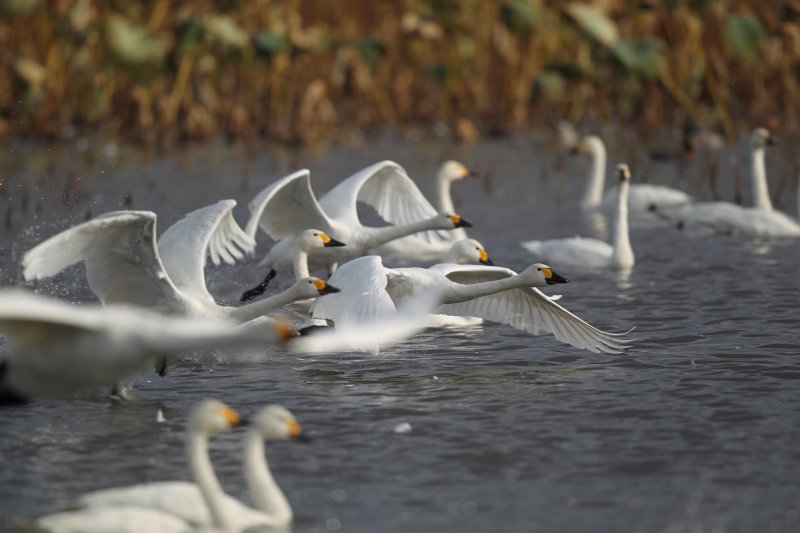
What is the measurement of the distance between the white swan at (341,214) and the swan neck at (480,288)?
1907mm

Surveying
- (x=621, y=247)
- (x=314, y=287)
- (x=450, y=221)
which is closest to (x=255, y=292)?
(x=450, y=221)

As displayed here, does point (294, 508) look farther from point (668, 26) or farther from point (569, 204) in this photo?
point (668, 26)

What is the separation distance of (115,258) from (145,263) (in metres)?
0.18

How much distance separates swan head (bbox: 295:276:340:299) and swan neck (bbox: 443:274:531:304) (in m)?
1.14

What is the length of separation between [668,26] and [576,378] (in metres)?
15.2

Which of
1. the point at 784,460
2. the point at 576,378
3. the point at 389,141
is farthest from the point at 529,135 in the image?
the point at 784,460

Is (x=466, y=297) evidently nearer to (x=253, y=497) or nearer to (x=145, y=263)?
(x=145, y=263)

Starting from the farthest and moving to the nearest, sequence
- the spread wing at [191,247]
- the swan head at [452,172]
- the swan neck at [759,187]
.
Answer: the swan neck at [759,187] < the swan head at [452,172] < the spread wing at [191,247]

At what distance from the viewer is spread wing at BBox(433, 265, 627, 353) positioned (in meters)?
9.27

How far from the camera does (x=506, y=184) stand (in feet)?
61.5

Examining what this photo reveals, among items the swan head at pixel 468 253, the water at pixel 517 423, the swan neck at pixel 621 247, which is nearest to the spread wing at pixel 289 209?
the water at pixel 517 423

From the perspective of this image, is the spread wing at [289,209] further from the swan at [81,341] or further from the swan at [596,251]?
the swan at [81,341]

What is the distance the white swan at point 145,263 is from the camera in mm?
7852

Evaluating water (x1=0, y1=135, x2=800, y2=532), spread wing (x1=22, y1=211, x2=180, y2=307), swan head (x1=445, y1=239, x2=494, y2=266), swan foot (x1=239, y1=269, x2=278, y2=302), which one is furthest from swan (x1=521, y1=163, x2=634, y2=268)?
spread wing (x1=22, y1=211, x2=180, y2=307)
